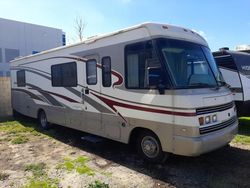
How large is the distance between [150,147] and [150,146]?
0.02m

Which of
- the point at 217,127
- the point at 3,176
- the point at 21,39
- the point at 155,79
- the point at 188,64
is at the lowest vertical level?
the point at 3,176

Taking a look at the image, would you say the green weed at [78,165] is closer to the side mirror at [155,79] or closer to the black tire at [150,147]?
the black tire at [150,147]

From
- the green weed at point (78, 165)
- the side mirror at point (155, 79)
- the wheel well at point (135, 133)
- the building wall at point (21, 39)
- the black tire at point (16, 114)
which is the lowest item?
the green weed at point (78, 165)

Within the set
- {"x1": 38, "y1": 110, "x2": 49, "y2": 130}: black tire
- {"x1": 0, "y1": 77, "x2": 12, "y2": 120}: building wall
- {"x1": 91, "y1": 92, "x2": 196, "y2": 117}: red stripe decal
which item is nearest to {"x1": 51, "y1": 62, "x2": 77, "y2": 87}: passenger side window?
{"x1": 91, "y1": 92, "x2": 196, "y2": 117}: red stripe decal

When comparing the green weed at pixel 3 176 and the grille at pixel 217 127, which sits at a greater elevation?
the grille at pixel 217 127

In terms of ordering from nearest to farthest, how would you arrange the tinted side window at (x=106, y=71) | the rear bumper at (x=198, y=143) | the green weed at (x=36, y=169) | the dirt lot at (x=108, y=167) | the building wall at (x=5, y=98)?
the rear bumper at (x=198, y=143) < the dirt lot at (x=108, y=167) < the green weed at (x=36, y=169) < the tinted side window at (x=106, y=71) < the building wall at (x=5, y=98)

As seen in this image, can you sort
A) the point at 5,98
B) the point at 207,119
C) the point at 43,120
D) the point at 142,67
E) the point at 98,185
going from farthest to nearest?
the point at 5,98, the point at 43,120, the point at 142,67, the point at 207,119, the point at 98,185

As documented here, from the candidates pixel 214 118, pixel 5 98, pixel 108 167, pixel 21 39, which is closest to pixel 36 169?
pixel 108 167

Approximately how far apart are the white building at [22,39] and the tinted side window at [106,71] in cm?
3213

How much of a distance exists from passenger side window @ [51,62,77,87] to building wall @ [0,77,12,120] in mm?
6085

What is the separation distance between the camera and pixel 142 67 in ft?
19.1

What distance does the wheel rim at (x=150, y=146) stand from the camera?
5902mm

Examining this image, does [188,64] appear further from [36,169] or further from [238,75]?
[238,75]

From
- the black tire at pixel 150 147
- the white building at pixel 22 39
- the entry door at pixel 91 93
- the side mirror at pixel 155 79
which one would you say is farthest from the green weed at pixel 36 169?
the white building at pixel 22 39
